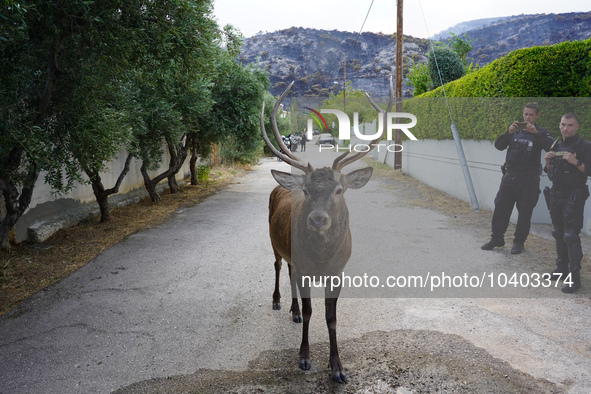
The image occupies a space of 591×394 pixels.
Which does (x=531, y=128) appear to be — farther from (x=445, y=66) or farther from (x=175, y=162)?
(x=445, y=66)

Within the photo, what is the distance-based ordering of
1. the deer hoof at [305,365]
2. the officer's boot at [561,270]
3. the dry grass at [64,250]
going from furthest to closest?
the dry grass at [64,250]
the officer's boot at [561,270]
the deer hoof at [305,365]

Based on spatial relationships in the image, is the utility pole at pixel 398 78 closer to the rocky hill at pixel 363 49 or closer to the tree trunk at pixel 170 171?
the tree trunk at pixel 170 171

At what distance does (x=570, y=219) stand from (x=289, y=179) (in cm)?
380

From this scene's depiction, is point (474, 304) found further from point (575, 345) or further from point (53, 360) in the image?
point (53, 360)

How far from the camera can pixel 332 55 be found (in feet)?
522

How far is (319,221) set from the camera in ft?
10.3

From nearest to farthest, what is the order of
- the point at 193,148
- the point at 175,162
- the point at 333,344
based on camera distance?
1. the point at 333,344
2. the point at 175,162
3. the point at 193,148

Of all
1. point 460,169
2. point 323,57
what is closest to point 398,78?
point 460,169

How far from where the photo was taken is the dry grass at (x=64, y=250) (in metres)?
5.65

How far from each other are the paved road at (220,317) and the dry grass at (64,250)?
291 mm

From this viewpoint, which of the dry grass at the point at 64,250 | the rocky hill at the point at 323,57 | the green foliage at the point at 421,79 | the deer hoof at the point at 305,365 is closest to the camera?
the deer hoof at the point at 305,365

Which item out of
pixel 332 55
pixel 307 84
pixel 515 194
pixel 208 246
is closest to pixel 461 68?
pixel 515 194

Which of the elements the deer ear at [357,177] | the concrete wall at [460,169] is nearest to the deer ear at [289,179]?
the deer ear at [357,177]

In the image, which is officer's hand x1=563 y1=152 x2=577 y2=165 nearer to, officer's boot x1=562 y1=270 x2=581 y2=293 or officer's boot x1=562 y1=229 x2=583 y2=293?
officer's boot x1=562 y1=229 x2=583 y2=293
